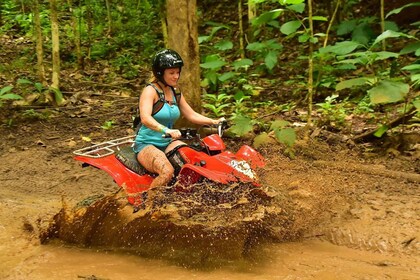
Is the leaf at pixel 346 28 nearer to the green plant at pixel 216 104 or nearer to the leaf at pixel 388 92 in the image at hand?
the green plant at pixel 216 104

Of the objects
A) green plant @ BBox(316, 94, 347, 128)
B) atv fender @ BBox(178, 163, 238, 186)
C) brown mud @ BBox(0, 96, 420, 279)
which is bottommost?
brown mud @ BBox(0, 96, 420, 279)

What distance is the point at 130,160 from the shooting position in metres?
4.82

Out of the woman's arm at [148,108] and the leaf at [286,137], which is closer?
the woman's arm at [148,108]

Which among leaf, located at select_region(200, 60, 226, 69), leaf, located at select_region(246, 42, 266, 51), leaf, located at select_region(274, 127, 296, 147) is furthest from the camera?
leaf, located at select_region(246, 42, 266, 51)

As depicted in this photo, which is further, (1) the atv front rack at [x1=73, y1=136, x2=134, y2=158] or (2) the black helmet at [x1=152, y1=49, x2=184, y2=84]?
(1) the atv front rack at [x1=73, y1=136, x2=134, y2=158]

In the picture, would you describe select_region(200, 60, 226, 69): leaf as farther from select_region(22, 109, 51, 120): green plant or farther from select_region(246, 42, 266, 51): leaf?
select_region(22, 109, 51, 120): green plant

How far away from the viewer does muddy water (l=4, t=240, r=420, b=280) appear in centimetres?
397

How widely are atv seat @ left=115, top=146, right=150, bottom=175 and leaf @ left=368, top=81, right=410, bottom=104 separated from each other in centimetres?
263

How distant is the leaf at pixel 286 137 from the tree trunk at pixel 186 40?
1.22m

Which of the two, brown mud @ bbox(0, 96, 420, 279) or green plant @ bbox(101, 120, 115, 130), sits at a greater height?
green plant @ bbox(101, 120, 115, 130)

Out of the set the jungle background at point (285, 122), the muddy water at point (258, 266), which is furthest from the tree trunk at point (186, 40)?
the muddy water at point (258, 266)

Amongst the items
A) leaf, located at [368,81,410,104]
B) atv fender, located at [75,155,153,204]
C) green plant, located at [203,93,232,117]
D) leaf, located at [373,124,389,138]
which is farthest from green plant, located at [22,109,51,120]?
leaf, located at [368,81,410,104]

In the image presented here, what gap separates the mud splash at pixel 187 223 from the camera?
4.21 metres

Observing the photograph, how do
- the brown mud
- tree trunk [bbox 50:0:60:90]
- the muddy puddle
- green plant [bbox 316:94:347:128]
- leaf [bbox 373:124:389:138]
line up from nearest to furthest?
the muddy puddle
the brown mud
leaf [bbox 373:124:389:138]
green plant [bbox 316:94:347:128]
tree trunk [bbox 50:0:60:90]
